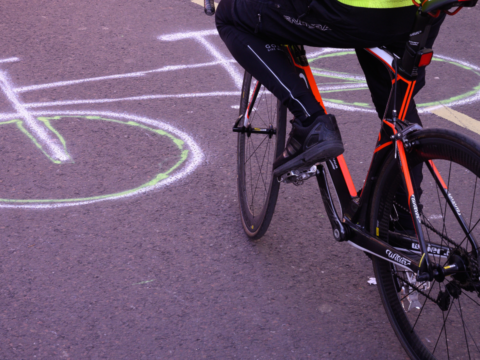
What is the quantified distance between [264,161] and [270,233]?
1.83ft

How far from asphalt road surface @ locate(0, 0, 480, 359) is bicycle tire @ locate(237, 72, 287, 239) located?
5.6 inches

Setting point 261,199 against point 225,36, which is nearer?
point 225,36

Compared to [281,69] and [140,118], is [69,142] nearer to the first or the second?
[140,118]

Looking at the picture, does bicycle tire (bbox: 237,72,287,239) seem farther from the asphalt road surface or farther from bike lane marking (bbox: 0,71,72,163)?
bike lane marking (bbox: 0,71,72,163)

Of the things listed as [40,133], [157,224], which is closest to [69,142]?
[40,133]

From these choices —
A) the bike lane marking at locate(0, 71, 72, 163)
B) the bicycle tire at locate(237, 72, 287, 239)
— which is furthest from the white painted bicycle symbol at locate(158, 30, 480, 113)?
the bicycle tire at locate(237, 72, 287, 239)

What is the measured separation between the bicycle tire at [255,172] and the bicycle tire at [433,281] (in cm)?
72

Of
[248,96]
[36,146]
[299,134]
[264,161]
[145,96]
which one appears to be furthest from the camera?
[145,96]

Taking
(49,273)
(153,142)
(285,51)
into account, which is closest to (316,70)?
(153,142)

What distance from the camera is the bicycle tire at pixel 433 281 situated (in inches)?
73.1

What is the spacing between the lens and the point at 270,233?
3.17 metres

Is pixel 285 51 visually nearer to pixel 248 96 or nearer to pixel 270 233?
pixel 248 96

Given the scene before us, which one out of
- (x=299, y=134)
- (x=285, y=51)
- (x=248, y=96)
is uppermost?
→ (x=285, y=51)

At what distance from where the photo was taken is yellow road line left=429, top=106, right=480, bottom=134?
4.19 metres
